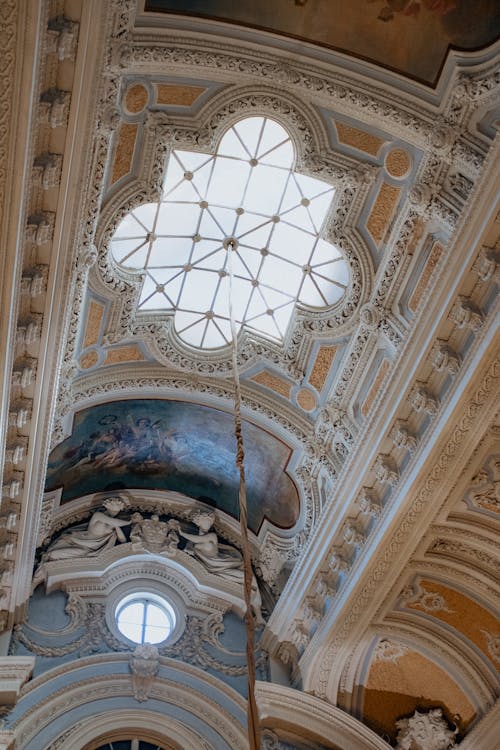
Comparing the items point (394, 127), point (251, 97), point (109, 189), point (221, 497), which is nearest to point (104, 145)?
point (109, 189)

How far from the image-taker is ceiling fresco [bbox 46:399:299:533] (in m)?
12.8

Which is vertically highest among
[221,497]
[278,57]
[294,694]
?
[278,57]

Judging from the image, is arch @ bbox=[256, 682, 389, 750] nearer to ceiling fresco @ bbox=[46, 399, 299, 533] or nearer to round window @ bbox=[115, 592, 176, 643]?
round window @ bbox=[115, 592, 176, 643]

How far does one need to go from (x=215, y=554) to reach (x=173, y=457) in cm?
171

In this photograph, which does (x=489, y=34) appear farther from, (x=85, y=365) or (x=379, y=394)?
(x=85, y=365)

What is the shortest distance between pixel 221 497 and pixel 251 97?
6683mm

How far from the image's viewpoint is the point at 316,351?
12070 mm

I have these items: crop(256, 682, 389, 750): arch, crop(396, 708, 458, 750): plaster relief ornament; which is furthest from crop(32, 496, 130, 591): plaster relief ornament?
crop(396, 708, 458, 750): plaster relief ornament

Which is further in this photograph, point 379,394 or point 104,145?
point 379,394

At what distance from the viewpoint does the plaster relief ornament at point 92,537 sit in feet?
40.4

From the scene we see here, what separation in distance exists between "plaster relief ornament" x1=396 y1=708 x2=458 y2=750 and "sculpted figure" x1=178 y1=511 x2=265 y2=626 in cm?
255

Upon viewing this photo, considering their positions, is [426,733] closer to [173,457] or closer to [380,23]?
[173,457]

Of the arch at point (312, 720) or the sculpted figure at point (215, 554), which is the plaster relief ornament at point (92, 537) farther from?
the arch at point (312, 720)

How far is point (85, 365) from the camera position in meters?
12.0
